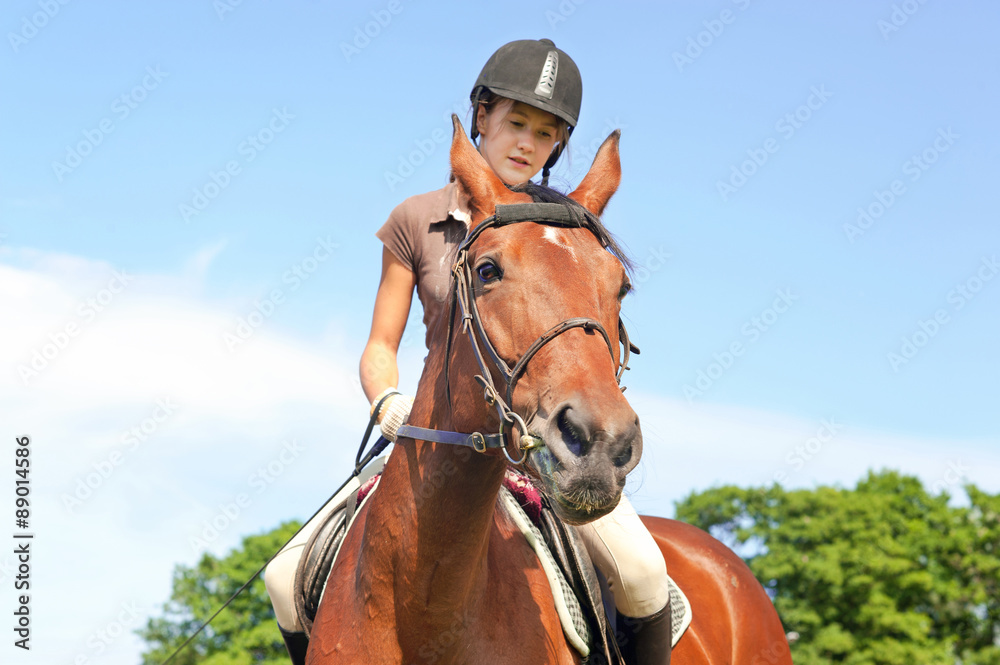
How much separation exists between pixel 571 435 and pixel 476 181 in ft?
5.02

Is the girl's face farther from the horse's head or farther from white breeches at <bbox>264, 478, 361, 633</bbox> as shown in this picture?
white breeches at <bbox>264, 478, 361, 633</bbox>

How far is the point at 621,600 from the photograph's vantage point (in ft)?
15.7

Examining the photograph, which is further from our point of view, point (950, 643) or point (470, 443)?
point (950, 643)

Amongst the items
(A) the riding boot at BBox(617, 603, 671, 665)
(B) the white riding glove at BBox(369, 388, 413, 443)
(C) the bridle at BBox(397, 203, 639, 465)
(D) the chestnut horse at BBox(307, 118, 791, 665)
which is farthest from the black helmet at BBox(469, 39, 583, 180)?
(A) the riding boot at BBox(617, 603, 671, 665)

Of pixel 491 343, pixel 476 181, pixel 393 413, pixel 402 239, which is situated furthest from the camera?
pixel 402 239

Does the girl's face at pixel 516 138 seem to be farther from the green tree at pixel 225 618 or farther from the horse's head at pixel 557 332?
the green tree at pixel 225 618

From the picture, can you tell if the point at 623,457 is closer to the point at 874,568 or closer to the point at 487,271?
the point at 487,271

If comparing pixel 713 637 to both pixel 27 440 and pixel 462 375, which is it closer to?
pixel 462 375

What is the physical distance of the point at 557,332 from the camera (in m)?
3.26

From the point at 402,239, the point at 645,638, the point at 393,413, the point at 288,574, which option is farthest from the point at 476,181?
the point at 645,638

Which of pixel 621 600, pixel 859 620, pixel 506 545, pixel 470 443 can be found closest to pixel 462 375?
pixel 470 443

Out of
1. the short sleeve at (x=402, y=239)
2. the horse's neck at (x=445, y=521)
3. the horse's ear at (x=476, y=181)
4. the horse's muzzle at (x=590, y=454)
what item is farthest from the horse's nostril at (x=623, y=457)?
the short sleeve at (x=402, y=239)

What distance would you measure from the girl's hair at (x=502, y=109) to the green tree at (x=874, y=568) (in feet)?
111

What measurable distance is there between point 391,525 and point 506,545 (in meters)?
0.76
